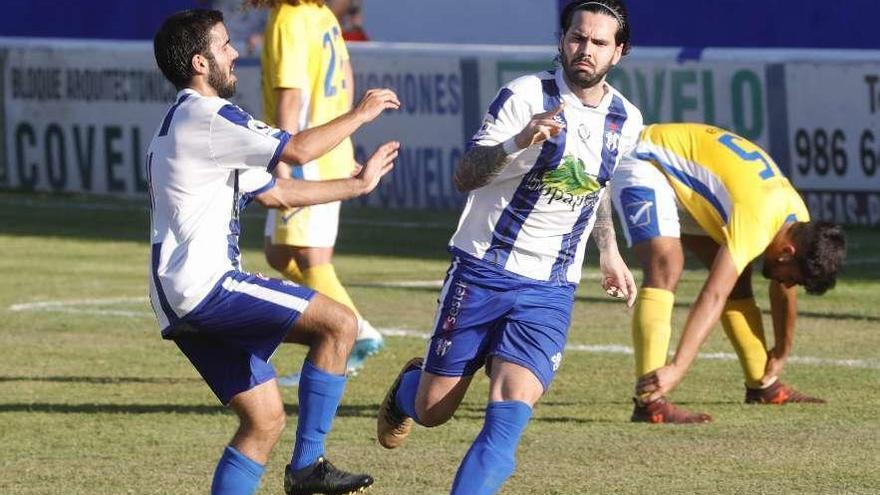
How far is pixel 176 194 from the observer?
22.4 feet

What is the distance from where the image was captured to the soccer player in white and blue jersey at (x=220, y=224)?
683 centimetres

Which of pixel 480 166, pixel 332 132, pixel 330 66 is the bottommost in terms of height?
pixel 330 66

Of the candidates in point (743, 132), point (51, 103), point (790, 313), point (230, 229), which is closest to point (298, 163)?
point (230, 229)

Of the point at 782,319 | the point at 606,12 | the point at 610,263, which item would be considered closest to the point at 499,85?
the point at 782,319

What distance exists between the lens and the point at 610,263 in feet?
24.7

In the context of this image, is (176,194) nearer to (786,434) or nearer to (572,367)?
(786,434)

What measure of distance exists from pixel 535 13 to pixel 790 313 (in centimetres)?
1569

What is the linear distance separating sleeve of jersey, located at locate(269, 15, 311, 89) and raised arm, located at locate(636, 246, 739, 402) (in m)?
2.38

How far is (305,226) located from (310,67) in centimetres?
79

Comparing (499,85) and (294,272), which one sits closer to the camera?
(294,272)

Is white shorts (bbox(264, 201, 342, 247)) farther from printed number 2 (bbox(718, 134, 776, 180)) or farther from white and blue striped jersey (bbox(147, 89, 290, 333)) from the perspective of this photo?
white and blue striped jersey (bbox(147, 89, 290, 333))

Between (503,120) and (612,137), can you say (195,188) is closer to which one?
(503,120)

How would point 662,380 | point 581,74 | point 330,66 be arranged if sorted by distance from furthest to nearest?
point 330,66 → point 662,380 → point 581,74

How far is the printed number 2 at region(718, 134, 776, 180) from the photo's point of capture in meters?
9.62
